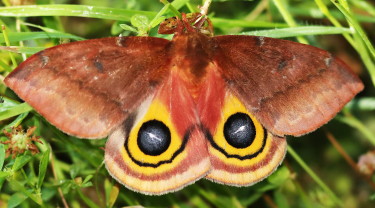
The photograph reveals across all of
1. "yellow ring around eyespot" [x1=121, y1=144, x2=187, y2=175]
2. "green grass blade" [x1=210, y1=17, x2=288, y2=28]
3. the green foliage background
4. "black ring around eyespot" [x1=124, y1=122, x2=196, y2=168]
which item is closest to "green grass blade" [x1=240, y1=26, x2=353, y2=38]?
the green foliage background

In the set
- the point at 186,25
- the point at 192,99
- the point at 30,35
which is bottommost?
the point at 192,99

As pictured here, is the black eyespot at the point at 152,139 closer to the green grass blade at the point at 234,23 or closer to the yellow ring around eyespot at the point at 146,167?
the yellow ring around eyespot at the point at 146,167

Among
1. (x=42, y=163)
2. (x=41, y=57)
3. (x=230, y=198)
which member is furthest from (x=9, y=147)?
(x=230, y=198)

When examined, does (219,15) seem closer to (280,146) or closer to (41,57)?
(280,146)

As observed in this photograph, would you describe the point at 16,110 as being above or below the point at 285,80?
below

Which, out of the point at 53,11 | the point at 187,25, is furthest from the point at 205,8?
the point at 53,11

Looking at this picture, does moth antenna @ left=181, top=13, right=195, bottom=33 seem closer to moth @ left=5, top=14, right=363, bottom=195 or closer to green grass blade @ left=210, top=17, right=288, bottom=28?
moth @ left=5, top=14, right=363, bottom=195

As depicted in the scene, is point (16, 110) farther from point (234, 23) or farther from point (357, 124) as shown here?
point (357, 124)
